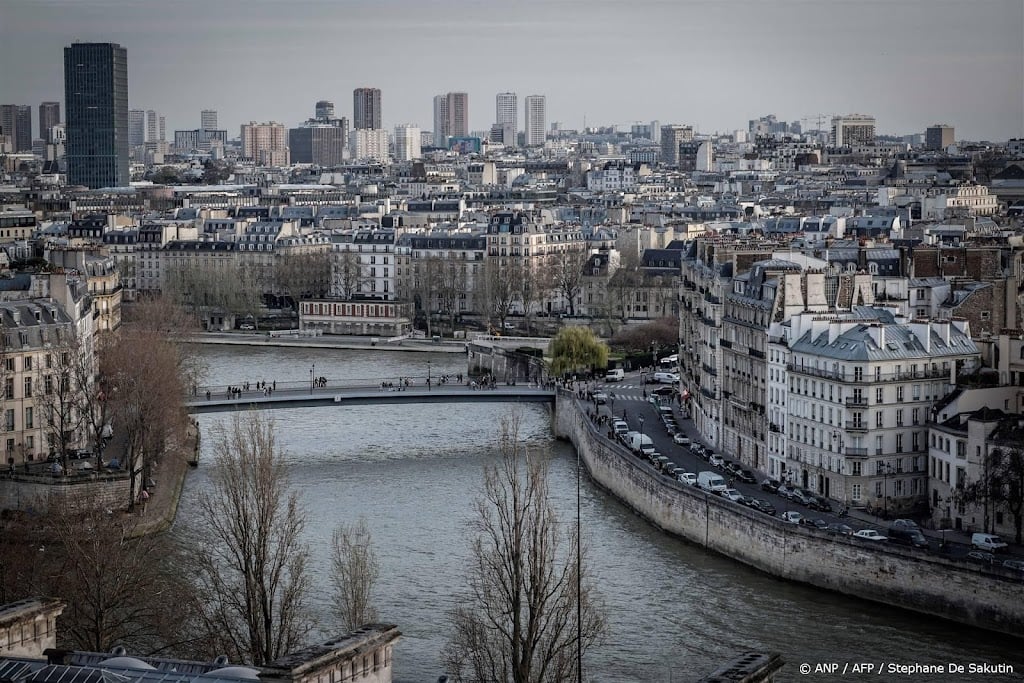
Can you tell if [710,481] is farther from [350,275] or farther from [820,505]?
[350,275]

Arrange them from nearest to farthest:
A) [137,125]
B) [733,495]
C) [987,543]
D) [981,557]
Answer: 1. [981,557]
2. [987,543]
3. [733,495]
4. [137,125]

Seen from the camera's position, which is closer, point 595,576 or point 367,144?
point 595,576

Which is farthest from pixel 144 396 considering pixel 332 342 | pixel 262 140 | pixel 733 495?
pixel 262 140

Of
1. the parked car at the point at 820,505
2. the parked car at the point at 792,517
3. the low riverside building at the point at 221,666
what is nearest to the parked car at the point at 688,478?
the parked car at the point at 820,505

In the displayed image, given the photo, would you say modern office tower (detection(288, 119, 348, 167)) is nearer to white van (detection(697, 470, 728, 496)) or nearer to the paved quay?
the paved quay

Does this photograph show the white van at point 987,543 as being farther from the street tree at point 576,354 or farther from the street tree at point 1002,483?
the street tree at point 576,354

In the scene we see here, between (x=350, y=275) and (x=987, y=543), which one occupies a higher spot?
(x=350, y=275)

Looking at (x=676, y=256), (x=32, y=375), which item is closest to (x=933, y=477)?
(x=32, y=375)

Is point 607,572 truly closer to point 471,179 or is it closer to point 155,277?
point 155,277
